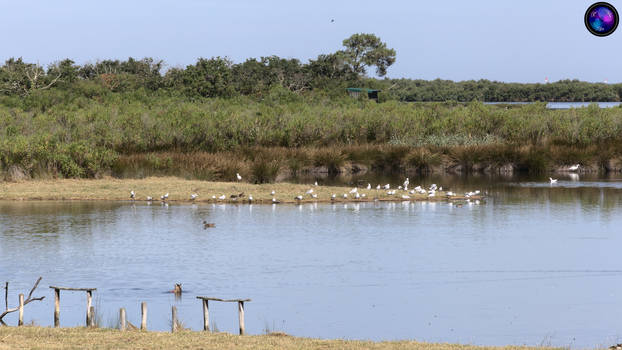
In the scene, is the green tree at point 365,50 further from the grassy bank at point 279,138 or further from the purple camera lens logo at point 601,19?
the purple camera lens logo at point 601,19

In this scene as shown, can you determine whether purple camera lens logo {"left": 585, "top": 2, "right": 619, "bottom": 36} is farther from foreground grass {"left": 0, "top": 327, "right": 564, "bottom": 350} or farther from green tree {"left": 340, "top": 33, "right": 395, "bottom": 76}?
green tree {"left": 340, "top": 33, "right": 395, "bottom": 76}

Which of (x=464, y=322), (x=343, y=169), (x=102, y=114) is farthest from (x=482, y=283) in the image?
(x=102, y=114)

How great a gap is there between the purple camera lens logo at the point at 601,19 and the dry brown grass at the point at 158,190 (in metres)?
24.1

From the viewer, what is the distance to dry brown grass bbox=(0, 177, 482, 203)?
114 feet

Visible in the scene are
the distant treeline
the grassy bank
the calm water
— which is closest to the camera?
the calm water

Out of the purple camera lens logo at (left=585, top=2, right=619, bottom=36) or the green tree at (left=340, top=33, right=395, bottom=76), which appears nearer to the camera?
the purple camera lens logo at (left=585, top=2, right=619, bottom=36)

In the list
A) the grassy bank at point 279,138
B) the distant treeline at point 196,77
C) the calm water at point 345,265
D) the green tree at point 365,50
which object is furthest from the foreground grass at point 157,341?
the green tree at point 365,50

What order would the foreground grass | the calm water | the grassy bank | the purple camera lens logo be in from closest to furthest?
the purple camera lens logo → the foreground grass → the calm water → the grassy bank

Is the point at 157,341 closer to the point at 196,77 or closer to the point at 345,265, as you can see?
the point at 345,265

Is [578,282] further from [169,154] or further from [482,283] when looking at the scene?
[169,154]

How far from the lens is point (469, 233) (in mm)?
27797

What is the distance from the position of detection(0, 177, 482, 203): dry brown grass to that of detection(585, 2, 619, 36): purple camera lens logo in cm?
2414

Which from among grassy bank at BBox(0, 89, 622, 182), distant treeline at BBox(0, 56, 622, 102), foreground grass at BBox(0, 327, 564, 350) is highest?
distant treeline at BBox(0, 56, 622, 102)

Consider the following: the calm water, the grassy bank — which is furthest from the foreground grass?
the grassy bank
